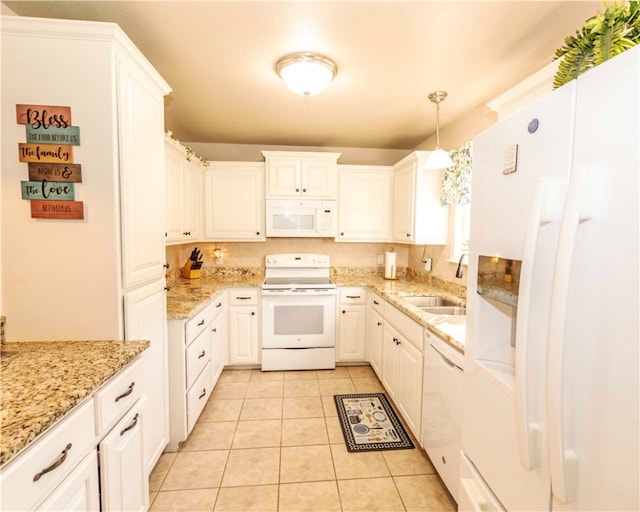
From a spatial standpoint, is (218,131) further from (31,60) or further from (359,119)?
(31,60)

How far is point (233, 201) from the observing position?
133 inches

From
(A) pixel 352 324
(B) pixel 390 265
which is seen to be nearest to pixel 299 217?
(B) pixel 390 265

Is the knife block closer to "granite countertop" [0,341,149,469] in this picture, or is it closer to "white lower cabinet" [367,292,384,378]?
"white lower cabinet" [367,292,384,378]

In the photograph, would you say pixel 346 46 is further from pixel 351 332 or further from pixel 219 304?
pixel 351 332

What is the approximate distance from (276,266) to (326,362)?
48.4 inches

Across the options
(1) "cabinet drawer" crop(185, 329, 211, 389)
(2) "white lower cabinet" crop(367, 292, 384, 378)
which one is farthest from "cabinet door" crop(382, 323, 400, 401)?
(1) "cabinet drawer" crop(185, 329, 211, 389)

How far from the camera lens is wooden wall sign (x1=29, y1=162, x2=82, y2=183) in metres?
1.29

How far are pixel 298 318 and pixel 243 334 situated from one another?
1.95ft

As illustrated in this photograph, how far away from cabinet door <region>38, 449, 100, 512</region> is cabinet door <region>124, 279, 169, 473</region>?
55cm

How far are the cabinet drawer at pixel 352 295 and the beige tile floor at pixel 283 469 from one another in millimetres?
1028

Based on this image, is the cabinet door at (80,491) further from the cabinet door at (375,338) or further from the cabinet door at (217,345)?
the cabinet door at (375,338)

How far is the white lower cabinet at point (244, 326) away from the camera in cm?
314

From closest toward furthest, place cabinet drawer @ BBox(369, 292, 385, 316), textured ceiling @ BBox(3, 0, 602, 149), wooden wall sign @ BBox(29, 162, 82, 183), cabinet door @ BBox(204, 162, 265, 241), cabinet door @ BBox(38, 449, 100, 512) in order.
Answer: cabinet door @ BBox(38, 449, 100, 512) < wooden wall sign @ BBox(29, 162, 82, 183) < textured ceiling @ BBox(3, 0, 602, 149) < cabinet drawer @ BBox(369, 292, 385, 316) < cabinet door @ BBox(204, 162, 265, 241)

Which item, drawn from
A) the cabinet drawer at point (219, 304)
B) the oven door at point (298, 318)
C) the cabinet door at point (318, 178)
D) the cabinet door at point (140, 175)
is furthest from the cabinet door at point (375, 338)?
the cabinet door at point (140, 175)
